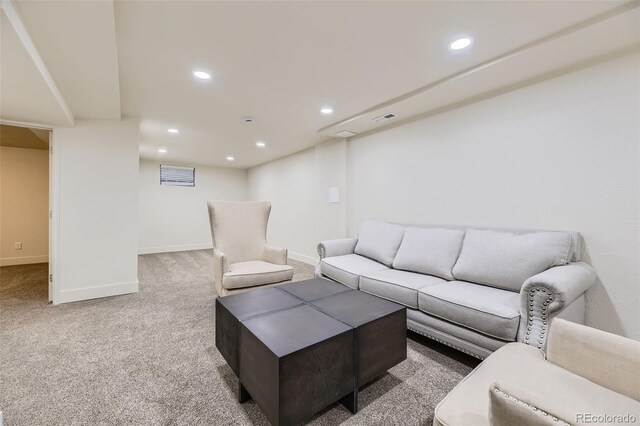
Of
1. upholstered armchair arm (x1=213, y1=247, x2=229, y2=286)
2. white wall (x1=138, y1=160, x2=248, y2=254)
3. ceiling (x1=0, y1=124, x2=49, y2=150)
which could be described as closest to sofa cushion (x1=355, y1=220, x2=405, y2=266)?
upholstered armchair arm (x1=213, y1=247, x2=229, y2=286)

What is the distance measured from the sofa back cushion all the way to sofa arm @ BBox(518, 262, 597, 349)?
79 cm

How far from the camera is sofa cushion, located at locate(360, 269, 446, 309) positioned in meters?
2.16

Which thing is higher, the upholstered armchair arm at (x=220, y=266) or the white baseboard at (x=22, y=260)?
the upholstered armchair arm at (x=220, y=266)

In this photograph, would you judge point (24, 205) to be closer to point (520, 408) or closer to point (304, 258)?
point (304, 258)

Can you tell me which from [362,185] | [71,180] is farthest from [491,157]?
[71,180]

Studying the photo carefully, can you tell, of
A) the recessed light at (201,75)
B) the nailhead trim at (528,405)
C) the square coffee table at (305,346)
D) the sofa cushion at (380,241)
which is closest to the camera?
the nailhead trim at (528,405)

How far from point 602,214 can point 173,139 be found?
554 centimetres

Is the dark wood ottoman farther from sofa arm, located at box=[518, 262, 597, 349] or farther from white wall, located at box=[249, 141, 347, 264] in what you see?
white wall, located at box=[249, 141, 347, 264]

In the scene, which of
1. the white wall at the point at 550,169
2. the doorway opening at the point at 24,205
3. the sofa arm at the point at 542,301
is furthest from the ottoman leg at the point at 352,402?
the doorway opening at the point at 24,205

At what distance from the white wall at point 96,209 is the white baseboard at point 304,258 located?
9.46 ft

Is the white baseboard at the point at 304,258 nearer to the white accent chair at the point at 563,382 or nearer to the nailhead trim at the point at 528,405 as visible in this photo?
the white accent chair at the point at 563,382

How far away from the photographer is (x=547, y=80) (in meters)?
2.26

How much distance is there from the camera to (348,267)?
9.39 ft

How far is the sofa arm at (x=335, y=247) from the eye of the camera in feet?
10.9
